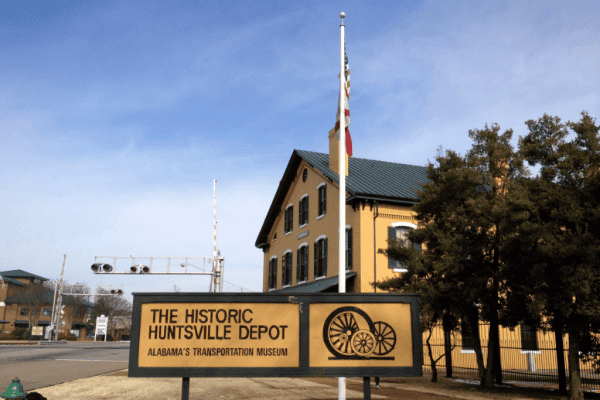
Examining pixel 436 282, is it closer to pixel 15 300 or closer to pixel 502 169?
pixel 502 169

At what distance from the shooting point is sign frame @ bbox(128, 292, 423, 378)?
26.1ft

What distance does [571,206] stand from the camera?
1358 centimetres

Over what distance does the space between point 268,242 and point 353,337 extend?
1276 inches

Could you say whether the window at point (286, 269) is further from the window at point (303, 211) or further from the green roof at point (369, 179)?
the green roof at point (369, 179)

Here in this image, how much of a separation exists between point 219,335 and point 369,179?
21.4m

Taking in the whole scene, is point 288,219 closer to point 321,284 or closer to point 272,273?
point 272,273

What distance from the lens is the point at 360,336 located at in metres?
8.10

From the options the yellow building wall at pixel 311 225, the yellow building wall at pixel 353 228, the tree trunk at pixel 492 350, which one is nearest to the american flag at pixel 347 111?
the tree trunk at pixel 492 350

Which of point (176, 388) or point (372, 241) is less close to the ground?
point (372, 241)

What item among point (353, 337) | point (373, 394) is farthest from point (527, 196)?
point (353, 337)

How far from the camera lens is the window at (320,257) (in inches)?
1147

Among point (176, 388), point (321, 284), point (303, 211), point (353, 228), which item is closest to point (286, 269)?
point (303, 211)

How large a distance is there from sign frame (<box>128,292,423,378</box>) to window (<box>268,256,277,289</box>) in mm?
29778

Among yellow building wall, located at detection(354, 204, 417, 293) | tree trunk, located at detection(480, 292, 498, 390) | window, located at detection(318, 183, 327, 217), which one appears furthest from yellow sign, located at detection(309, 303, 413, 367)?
window, located at detection(318, 183, 327, 217)
